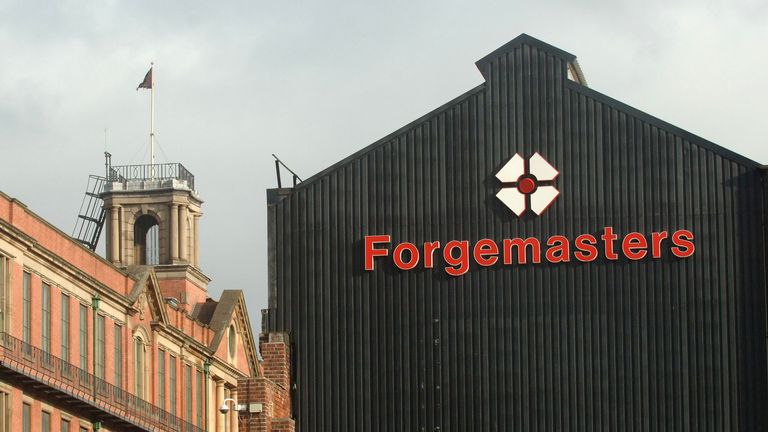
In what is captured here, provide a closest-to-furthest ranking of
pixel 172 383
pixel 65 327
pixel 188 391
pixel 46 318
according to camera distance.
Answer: pixel 46 318
pixel 65 327
pixel 172 383
pixel 188 391

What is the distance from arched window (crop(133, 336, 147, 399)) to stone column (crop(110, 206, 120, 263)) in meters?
49.1

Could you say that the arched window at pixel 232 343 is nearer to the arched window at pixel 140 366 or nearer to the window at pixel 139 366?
the arched window at pixel 140 366

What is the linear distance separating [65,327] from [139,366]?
409 inches

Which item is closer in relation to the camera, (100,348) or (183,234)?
(100,348)

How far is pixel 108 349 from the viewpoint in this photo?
81938 millimetres

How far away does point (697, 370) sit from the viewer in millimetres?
55219

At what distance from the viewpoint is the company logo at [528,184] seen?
56.8 meters

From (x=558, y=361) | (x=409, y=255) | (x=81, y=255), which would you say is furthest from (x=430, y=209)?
(x=81, y=255)

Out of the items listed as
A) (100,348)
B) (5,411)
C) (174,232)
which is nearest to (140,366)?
(100,348)

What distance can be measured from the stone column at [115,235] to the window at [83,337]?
186ft

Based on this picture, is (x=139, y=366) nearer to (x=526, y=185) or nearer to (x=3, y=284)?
(x=3, y=284)

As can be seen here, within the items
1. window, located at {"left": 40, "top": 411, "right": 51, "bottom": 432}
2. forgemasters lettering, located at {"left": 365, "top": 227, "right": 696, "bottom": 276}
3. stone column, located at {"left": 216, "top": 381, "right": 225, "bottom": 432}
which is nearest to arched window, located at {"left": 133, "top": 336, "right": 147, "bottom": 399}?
window, located at {"left": 40, "top": 411, "right": 51, "bottom": 432}

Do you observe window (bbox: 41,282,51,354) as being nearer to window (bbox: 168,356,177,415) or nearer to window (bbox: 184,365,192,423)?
window (bbox: 168,356,177,415)

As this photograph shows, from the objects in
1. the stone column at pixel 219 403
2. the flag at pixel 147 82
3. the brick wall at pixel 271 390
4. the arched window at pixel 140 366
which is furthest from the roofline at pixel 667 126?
the flag at pixel 147 82
